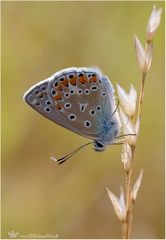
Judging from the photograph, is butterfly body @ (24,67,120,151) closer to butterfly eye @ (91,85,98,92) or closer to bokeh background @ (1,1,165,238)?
butterfly eye @ (91,85,98,92)

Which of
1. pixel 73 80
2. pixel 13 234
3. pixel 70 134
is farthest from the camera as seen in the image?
pixel 70 134

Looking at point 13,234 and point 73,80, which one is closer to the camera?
point 73,80

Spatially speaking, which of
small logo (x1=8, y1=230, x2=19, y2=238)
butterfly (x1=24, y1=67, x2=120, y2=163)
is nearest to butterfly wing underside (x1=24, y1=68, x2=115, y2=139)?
butterfly (x1=24, y1=67, x2=120, y2=163)

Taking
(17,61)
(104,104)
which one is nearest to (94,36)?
(17,61)

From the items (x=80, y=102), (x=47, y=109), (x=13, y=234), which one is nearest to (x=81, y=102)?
(x=80, y=102)

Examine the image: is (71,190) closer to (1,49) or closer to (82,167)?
(82,167)

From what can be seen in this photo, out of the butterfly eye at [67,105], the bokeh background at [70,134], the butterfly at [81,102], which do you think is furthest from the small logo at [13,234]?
the butterfly eye at [67,105]

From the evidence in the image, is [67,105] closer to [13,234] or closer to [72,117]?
[72,117]
